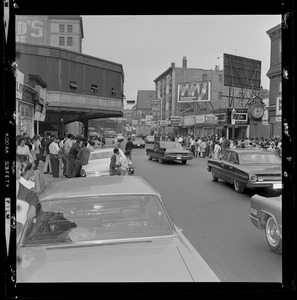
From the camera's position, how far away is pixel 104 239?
2869mm

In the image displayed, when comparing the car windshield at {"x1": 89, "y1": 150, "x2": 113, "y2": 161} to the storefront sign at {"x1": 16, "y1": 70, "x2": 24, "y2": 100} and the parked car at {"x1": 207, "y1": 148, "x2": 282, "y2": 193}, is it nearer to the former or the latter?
the parked car at {"x1": 207, "y1": 148, "x2": 282, "y2": 193}

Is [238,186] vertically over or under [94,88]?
under

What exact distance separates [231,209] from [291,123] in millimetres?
4432

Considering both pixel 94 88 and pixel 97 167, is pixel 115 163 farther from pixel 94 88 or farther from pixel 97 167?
pixel 94 88

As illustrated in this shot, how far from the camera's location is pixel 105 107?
341 centimetres

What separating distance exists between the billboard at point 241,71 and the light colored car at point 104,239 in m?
1.44

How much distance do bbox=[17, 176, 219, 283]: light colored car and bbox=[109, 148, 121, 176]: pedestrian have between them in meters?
4.29

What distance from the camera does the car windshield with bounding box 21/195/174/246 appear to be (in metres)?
2.87

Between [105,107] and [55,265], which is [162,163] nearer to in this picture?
[105,107]

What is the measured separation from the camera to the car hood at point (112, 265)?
209 centimetres

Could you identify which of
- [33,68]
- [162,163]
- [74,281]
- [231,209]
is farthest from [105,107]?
[162,163]

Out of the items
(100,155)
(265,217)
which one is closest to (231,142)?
(265,217)

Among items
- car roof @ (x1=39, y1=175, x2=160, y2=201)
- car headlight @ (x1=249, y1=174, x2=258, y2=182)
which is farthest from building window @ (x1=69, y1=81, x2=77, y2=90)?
car headlight @ (x1=249, y1=174, x2=258, y2=182)

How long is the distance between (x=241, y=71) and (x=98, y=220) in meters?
1.90
